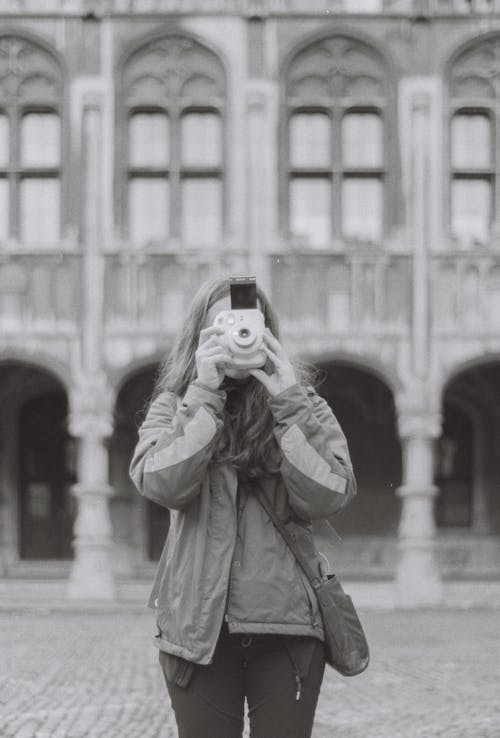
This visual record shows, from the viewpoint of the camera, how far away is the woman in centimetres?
247

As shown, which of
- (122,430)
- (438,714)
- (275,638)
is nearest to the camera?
(275,638)

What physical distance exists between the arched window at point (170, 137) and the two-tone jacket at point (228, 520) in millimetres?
13893

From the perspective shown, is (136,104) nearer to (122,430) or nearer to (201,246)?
(201,246)

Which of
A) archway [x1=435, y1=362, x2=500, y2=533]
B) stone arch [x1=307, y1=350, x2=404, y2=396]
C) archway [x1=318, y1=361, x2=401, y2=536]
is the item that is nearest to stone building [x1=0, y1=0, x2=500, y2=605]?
stone arch [x1=307, y1=350, x2=404, y2=396]

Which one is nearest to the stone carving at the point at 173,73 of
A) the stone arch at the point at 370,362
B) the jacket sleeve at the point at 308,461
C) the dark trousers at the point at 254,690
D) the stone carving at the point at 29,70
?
the stone carving at the point at 29,70

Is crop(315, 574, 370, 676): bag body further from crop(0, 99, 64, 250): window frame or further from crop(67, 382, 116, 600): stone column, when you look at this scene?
crop(0, 99, 64, 250): window frame

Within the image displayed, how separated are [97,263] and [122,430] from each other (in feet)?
10.6

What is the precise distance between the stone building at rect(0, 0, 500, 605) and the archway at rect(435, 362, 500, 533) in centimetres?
225

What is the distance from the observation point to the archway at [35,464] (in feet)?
60.2

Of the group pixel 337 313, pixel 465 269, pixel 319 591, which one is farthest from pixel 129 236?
pixel 319 591

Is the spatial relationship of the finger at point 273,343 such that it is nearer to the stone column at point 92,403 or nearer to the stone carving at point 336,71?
the stone column at point 92,403

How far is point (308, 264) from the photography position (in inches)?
635

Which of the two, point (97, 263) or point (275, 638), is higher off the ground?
point (97, 263)

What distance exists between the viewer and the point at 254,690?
98.3 inches
